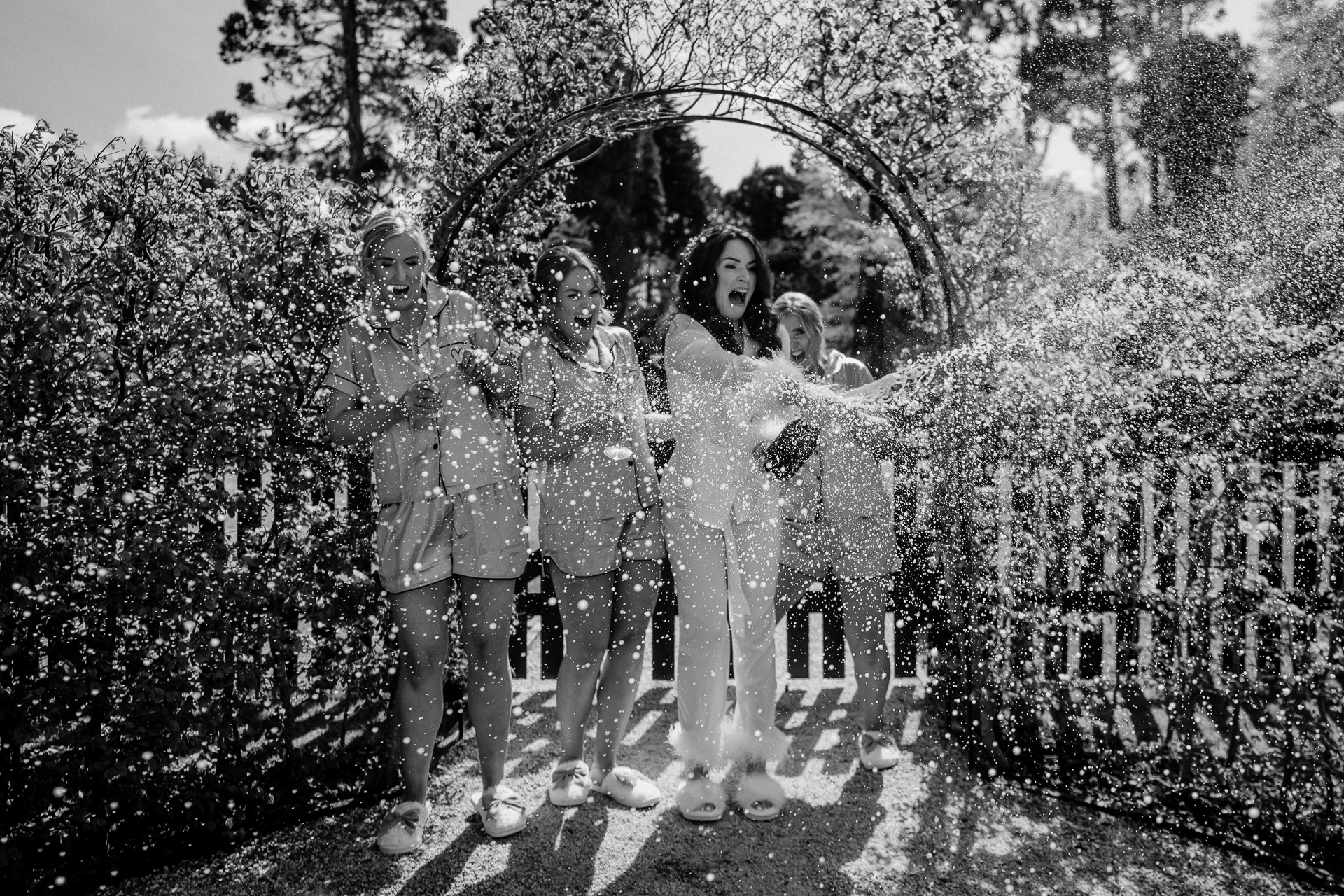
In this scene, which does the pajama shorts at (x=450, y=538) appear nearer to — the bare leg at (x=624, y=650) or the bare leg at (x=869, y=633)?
the bare leg at (x=624, y=650)

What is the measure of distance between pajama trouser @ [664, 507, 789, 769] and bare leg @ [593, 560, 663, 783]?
0.13 m

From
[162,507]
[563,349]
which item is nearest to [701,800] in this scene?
[563,349]

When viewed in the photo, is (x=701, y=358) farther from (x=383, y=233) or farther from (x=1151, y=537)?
(x=1151, y=537)

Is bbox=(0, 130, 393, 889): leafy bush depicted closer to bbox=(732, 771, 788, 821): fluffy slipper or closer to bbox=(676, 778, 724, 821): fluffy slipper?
bbox=(676, 778, 724, 821): fluffy slipper

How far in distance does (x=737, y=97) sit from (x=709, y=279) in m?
1.53

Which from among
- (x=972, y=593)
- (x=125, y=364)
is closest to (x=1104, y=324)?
(x=972, y=593)

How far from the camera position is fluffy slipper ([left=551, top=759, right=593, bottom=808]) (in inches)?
122

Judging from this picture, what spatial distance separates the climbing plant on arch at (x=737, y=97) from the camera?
388cm

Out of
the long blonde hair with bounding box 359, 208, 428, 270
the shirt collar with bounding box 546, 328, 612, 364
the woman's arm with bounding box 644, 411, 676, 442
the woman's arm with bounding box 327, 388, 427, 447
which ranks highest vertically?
the long blonde hair with bounding box 359, 208, 428, 270

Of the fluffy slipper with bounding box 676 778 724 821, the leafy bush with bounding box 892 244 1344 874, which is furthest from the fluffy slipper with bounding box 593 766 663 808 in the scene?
the leafy bush with bounding box 892 244 1344 874

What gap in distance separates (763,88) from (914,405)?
5.64 feet

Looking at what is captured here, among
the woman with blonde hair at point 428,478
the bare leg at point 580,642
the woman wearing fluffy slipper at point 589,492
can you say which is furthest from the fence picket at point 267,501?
the bare leg at point 580,642

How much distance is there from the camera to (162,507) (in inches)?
107

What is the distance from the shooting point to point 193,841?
2.86 meters
